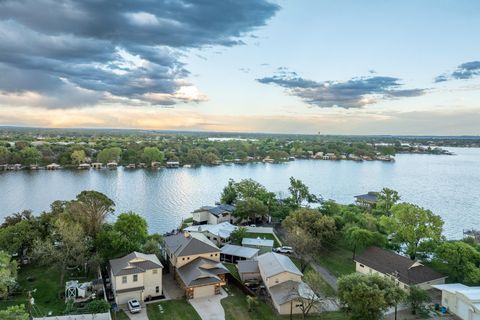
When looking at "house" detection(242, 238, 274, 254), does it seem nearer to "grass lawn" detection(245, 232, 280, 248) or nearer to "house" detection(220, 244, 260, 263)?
"house" detection(220, 244, 260, 263)

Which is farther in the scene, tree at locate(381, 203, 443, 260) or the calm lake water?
the calm lake water

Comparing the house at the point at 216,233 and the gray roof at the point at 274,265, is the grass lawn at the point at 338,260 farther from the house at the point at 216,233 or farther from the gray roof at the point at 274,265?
the house at the point at 216,233

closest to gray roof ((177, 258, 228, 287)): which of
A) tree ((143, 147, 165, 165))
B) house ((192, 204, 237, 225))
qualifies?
house ((192, 204, 237, 225))

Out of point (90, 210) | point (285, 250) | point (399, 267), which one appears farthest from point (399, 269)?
point (90, 210)

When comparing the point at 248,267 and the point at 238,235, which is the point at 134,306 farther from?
the point at 238,235

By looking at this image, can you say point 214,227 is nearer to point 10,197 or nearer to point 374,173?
point 10,197

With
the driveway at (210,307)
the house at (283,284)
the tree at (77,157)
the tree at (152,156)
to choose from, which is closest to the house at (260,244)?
the house at (283,284)

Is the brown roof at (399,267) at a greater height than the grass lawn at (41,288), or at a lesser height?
greater
